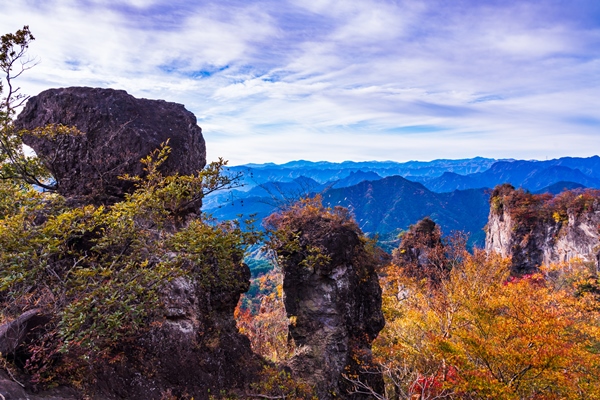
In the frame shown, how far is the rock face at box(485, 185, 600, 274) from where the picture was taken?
151 feet

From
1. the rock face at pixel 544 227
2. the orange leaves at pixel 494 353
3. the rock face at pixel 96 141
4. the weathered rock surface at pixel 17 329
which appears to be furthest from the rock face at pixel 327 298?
the rock face at pixel 544 227

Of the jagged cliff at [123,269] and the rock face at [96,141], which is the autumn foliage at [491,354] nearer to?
the jagged cliff at [123,269]

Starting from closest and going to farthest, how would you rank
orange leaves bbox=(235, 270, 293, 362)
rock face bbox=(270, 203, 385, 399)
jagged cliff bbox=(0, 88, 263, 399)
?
jagged cliff bbox=(0, 88, 263, 399) < rock face bbox=(270, 203, 385, 399) < orange leaves bbox=(235, 270, 293, 362)

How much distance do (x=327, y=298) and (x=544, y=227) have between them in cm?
5427

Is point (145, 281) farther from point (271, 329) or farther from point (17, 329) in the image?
point (271, 329)

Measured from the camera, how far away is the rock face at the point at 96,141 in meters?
12.8

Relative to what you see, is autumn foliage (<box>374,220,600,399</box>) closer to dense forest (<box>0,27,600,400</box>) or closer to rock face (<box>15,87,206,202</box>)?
dense forest (<box>0,27,600,400</box>)

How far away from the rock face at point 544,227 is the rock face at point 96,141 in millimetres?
49981

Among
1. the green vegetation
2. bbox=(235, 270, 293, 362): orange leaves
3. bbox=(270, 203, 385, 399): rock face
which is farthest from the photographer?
bbox=(235, 270, 293, 362): orange leaves

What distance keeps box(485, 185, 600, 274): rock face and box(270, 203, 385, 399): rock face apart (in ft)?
131

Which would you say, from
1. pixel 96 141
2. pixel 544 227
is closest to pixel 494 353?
pixel 96 141

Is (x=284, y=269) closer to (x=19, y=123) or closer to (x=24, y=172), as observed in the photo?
(x=24, y=172)

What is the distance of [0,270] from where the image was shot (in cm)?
641

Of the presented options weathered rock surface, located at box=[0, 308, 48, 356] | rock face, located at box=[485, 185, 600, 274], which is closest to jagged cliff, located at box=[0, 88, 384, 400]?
weathered rock surface, located at box=[0, 308, 48, 356]
